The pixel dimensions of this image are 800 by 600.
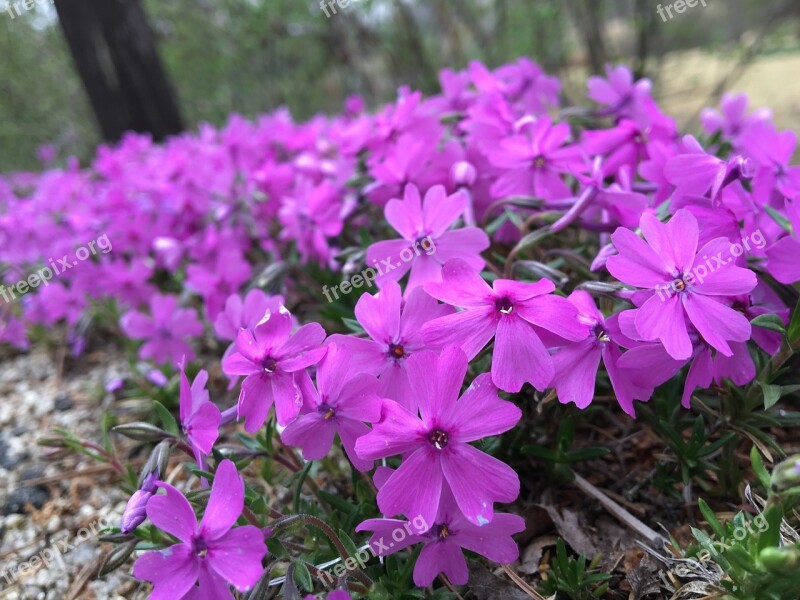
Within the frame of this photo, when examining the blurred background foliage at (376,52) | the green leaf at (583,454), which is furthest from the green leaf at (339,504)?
the blurred background foliage at (376,52)

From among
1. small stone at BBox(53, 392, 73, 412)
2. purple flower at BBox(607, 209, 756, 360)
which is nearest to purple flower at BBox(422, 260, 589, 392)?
purple flower at BBox(607, 209, 756, 360)

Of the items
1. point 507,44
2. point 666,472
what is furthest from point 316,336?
point 507,44

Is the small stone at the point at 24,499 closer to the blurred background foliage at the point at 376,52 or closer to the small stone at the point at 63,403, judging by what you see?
the small stone at the point at 63,403

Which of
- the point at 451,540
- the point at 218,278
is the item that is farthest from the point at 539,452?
the point at 218,278

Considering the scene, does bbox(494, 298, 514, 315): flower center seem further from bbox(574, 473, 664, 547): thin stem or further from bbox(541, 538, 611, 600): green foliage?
bbox(574, 473, 664, 547): thin stem

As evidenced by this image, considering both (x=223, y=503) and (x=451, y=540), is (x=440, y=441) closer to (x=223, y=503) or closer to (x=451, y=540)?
(x=451, y=540)

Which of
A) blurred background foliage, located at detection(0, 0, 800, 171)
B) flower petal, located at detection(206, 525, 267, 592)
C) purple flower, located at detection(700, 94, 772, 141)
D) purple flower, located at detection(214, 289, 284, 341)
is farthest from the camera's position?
blurred background foliage, located at detection(0, 0, 800, 171)
